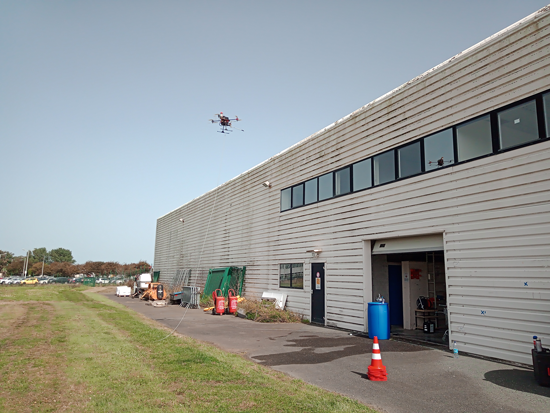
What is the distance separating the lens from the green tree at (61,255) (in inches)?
5473

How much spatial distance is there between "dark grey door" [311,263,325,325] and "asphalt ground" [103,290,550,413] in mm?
2006

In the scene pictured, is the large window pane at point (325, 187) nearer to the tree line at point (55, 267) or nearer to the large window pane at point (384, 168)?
the large window pane at point (384, 168)

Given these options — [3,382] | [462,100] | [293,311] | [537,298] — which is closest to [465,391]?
[537,298]

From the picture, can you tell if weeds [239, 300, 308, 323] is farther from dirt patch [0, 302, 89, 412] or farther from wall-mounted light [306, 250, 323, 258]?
dirt patch [0, 302, 89, 412]

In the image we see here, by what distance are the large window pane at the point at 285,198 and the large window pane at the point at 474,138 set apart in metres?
8.11

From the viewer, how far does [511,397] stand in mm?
5676

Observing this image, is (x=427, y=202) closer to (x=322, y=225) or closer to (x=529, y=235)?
(x=529, y=235)

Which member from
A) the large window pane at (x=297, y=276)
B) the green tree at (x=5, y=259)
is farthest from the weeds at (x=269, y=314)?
the green tree at (x=5, y=259)

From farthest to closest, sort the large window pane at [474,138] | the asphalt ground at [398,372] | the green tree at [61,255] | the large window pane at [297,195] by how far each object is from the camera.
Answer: the green tree at [61,255] < the large window pane at [297,195] < the large window pane at [474,138] < the asphalt ground at [398,372]

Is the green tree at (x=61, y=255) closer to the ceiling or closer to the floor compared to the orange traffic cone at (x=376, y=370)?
closer to the ceiling

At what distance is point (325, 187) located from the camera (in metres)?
14.1

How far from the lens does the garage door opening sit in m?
12.8

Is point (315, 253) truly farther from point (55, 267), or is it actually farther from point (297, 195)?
point (55, 267)

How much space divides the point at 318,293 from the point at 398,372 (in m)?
6.83
